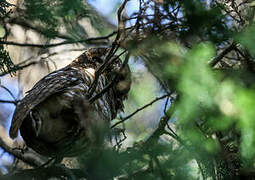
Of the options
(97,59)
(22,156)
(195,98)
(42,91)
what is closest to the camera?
(195,98)

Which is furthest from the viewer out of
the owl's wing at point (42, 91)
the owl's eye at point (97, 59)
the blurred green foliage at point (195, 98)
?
the owl's eye at point (97, 59)

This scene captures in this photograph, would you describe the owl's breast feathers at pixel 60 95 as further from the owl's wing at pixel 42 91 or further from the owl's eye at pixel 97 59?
the owl's eye at pixel 97 59

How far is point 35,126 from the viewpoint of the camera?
314cm

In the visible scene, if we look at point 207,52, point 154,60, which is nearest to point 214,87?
point 207,52

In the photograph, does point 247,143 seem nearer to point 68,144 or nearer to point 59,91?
point 59,91

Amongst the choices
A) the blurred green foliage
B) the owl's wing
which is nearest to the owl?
the owl's wing

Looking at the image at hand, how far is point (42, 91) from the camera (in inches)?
120

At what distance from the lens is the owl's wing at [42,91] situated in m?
2.84

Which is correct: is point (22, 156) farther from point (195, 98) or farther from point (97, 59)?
point (195, 98)

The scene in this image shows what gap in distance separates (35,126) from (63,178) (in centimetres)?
54

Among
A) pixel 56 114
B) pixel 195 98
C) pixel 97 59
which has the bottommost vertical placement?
→ pixel 195 98

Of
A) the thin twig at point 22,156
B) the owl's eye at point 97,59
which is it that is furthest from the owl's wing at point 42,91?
the thin twig at point 22,156

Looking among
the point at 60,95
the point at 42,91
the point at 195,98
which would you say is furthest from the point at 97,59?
the point at 195,98

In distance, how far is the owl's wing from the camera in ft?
9.33
